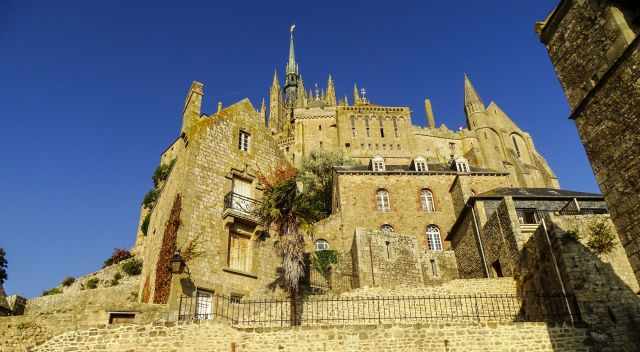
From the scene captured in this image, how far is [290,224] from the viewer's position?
1627 centimetres

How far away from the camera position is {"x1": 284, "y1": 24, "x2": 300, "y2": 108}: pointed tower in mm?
101537

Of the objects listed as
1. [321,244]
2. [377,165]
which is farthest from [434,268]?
[377,165]

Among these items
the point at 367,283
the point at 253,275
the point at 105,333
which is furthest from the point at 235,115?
the point at 105,333

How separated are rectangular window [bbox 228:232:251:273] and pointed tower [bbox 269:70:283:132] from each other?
65302 millimetres

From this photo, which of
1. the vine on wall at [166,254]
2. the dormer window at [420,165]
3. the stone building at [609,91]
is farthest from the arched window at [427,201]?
the stone building at [609,91]

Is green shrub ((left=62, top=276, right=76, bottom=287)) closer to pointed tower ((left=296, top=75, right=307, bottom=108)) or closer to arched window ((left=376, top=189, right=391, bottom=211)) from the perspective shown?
arched window ((left=376, top=189, right=391, bottom=211))

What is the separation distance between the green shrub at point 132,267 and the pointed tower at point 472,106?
44.9m

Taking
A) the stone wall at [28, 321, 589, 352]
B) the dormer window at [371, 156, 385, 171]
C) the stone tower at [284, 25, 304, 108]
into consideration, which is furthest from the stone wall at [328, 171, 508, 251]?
the stone tower at [284, 25, 304, 108]

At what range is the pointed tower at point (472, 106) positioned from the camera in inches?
2419

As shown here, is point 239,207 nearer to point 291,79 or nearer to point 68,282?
point 68,282

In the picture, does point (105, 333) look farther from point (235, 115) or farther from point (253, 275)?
point (235, 115)

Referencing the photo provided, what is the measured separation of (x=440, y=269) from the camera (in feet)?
84.1

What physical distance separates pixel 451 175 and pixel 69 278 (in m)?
27.9

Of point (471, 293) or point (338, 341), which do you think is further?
point (471, 293)
